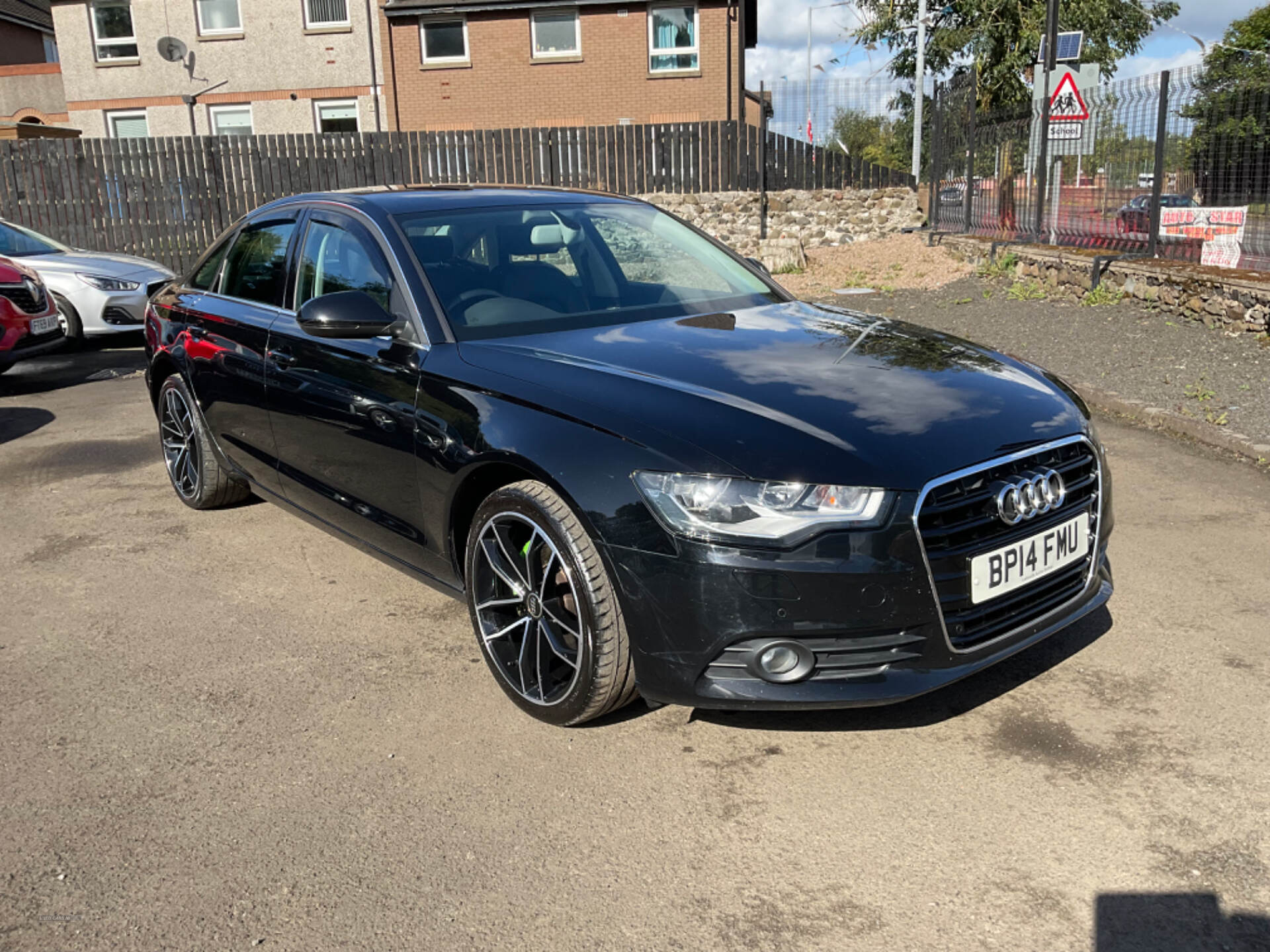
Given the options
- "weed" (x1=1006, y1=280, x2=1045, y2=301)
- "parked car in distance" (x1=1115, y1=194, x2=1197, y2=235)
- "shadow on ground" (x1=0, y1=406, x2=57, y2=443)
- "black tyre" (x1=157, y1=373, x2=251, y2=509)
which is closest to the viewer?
"black tyre" (x1=157, y1=373, x2=251, y2=509)

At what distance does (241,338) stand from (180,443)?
1304 millimetres

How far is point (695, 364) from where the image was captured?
134 inches

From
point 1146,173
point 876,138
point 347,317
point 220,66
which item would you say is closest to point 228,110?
point 220,66

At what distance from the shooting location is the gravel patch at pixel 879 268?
47.7 feet

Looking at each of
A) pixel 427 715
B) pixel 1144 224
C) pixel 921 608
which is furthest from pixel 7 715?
pixel 1144 224

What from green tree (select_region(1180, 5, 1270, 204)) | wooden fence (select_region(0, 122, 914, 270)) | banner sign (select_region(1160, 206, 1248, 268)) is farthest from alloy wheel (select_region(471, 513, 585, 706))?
wooden fence (select_region(0, 122, 914, 270))

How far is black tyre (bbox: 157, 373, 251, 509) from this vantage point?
5426 millimetres

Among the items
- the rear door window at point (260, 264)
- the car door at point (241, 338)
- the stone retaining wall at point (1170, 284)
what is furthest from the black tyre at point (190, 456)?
the stone retaining wall at point (1170, 284)

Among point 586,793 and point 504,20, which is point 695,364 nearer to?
point 586,793

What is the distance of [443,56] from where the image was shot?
→ 2745 centimetres

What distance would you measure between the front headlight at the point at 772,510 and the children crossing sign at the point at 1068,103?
37.5 ft

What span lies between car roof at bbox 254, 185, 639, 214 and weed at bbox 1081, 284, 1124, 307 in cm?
753

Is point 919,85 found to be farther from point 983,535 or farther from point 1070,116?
point 983,535

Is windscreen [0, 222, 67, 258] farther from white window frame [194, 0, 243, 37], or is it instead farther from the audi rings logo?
white window frame [194, 0, 243, 37]
